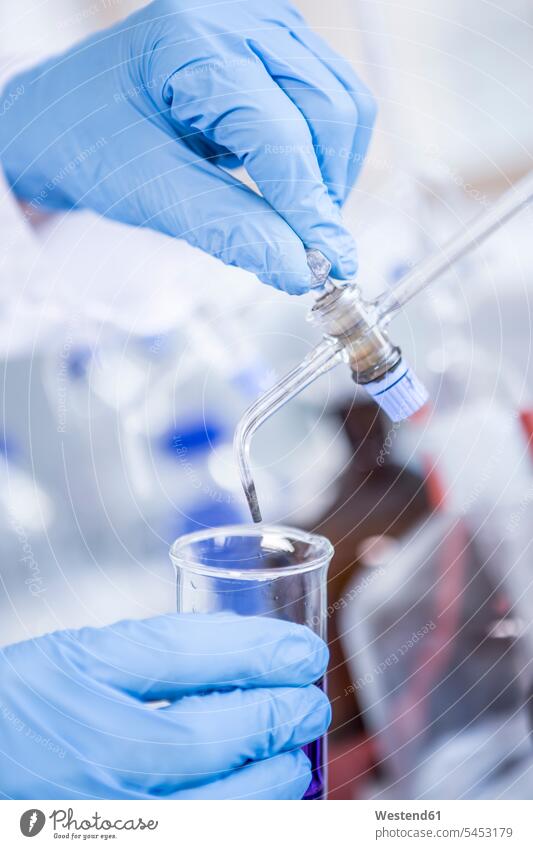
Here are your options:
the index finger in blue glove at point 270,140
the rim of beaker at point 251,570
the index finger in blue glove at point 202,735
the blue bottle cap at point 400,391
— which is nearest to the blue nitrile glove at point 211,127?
the index finger in blue glove at point 270,140

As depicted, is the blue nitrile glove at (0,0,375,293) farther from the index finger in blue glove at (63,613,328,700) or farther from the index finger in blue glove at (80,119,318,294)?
the index finger in blue glove at (63,613,328,700)

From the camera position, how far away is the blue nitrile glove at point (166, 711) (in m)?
0.58

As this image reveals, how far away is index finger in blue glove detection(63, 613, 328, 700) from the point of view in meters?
0.58

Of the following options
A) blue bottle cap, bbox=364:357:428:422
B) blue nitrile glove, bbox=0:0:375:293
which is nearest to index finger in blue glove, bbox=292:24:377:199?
blue nitrile glove, bbox=0:0:375:293

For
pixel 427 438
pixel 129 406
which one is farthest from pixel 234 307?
pixel 427 438

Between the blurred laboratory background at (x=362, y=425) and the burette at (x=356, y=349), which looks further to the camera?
the blurred laboratory background at (x=362, y=425)

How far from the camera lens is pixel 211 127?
2.26 feet

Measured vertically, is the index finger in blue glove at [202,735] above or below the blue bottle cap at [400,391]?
below

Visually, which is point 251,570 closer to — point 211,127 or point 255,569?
point 255,569

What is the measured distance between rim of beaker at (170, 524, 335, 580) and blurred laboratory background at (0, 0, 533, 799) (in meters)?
0.29

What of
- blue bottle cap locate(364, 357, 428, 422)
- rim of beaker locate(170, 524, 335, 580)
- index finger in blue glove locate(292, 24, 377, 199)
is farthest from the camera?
index finger in blue glove locate(292, 24, 377, 199)

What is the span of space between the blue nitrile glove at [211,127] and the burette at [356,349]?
0.03 m

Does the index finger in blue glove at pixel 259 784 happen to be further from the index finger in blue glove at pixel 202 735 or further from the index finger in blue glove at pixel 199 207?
the index finger in blue glove at pixel 199 207

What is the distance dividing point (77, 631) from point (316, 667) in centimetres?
21
